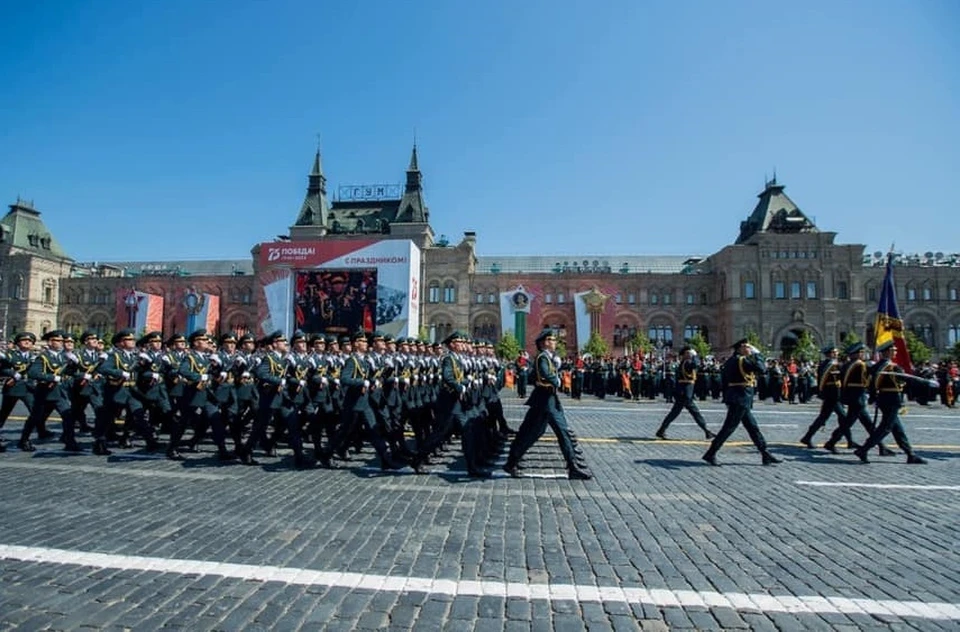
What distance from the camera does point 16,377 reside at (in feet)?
30.9

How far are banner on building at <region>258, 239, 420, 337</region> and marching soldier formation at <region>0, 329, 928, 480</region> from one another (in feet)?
96.6

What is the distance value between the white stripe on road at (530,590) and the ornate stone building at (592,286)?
50.3m

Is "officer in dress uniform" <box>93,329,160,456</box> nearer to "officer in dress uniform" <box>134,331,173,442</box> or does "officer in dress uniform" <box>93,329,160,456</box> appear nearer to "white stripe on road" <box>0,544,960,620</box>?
"officer in dress uniform" <box>134,331,173,442</box>

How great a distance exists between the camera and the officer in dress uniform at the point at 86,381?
9625mm

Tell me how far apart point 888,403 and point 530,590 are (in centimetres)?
775

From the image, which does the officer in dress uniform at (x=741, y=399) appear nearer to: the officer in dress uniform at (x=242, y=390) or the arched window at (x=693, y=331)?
the officer in dress uniform at (x=242, y=390)

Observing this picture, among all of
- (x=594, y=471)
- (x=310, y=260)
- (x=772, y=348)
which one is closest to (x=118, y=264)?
(x=310, y=260)

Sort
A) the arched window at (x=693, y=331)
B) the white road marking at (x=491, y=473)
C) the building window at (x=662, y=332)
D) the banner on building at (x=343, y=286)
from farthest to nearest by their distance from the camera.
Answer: the building window at (x=662, y=332) → the arched window at (x=693, y=331) → the banner on building at (x=343, y=286) → the white road marking at (x=491, y=473)

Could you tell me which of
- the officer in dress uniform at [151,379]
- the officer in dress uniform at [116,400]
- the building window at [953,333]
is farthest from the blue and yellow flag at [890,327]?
the building window at [953,333]

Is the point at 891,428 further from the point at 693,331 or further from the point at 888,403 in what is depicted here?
the point at 693,331

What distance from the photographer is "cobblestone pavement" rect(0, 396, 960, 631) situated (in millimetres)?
3396

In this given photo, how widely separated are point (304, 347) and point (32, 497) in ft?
13.2

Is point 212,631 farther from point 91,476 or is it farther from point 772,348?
point 772,348

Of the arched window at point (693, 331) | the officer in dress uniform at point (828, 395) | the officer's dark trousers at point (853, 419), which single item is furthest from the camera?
the arched window at point (693, 331)
